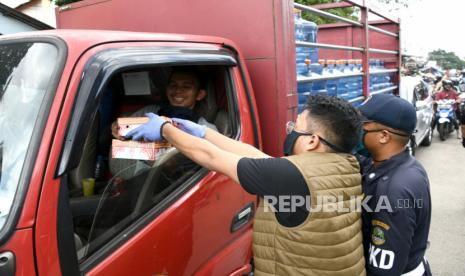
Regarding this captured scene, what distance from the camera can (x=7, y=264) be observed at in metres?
1.16

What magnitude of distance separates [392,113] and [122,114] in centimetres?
147

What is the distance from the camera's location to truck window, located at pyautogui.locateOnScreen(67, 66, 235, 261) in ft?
5.32

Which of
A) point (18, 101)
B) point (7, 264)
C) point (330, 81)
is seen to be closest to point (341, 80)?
point (330, 81)

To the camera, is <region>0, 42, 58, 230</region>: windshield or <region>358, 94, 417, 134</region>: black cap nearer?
<region>0, 42, 58, 230</region>: windshield

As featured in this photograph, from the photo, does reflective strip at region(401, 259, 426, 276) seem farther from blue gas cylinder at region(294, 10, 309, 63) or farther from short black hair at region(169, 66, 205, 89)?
blue gas cylinder at region(294, 10, 309, 63)

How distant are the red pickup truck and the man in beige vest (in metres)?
0.29

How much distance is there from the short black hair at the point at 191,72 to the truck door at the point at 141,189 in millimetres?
27

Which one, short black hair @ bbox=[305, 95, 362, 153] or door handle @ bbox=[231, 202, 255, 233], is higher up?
short black hair @ bbox=[305, 95, 362, 153]

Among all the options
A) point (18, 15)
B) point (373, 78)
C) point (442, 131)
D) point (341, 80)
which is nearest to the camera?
point (341, 80)

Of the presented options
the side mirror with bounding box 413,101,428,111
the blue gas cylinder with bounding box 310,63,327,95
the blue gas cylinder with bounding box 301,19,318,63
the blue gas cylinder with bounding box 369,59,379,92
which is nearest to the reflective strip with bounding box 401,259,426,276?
the blue gas cylinder with bounding box 310,63,327,95

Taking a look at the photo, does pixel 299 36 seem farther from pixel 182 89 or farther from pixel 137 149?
pixel 137 149

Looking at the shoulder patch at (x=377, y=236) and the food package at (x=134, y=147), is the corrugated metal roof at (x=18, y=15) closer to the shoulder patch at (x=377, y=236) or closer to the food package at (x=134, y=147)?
the food package at (x=134, y=147)

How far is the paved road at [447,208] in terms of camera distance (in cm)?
395

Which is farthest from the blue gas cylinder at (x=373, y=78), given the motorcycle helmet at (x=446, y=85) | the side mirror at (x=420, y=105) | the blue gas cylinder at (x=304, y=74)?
the motorcycle helmet at (x=446, y=85)
